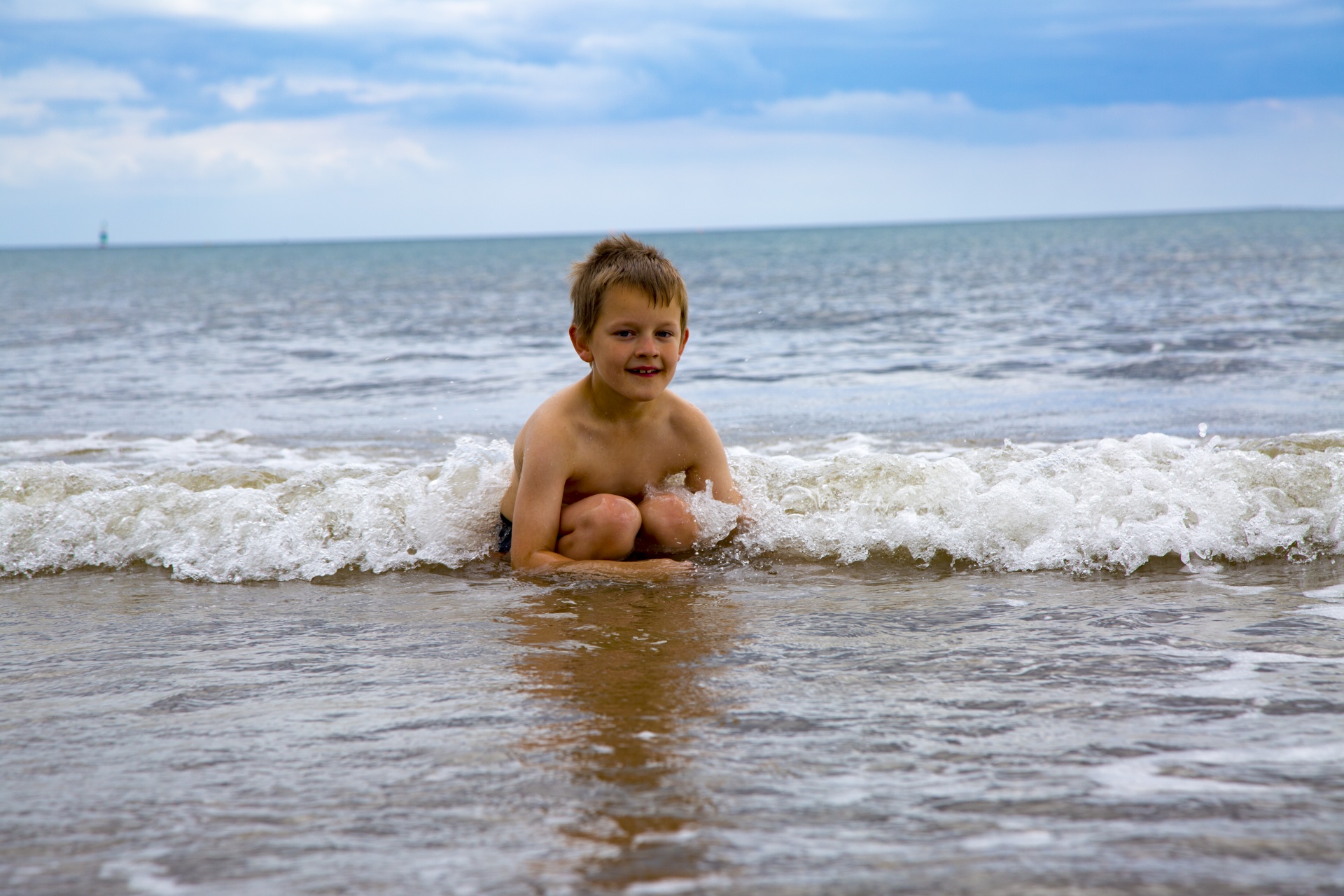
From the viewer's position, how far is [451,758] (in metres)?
1.99

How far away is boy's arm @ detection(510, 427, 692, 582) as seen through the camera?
358cm

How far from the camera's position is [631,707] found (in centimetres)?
224

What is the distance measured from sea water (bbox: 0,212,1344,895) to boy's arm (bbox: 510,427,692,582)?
0.33 feet

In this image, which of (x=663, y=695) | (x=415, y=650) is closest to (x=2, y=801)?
(x=415, y=650)

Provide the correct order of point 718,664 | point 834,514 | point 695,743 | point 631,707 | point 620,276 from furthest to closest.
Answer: point 834,514 < point 620,276 < point 718,664 < point 631,707 < point 695,743

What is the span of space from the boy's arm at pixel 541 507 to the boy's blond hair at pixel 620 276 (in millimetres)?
431

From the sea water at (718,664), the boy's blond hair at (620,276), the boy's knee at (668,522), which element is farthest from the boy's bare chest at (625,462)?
the boy's blond hair at (620,276)

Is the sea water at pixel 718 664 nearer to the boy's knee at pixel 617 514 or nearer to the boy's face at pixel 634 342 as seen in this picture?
the boy's knee at pixel 617 514

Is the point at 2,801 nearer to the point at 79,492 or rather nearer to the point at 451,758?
the point at 451,758

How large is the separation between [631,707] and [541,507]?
146 centimetres

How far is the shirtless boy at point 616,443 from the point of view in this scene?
3.56 metres

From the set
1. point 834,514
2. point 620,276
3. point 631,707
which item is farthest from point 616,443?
point 631,707

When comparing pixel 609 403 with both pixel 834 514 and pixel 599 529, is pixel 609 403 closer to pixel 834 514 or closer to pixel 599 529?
pixel 599 529

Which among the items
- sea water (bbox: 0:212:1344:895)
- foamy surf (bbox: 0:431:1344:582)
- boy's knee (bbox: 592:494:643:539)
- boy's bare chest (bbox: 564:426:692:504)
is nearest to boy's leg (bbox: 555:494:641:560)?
boy's knee (bbox: 592:494:643:539)
